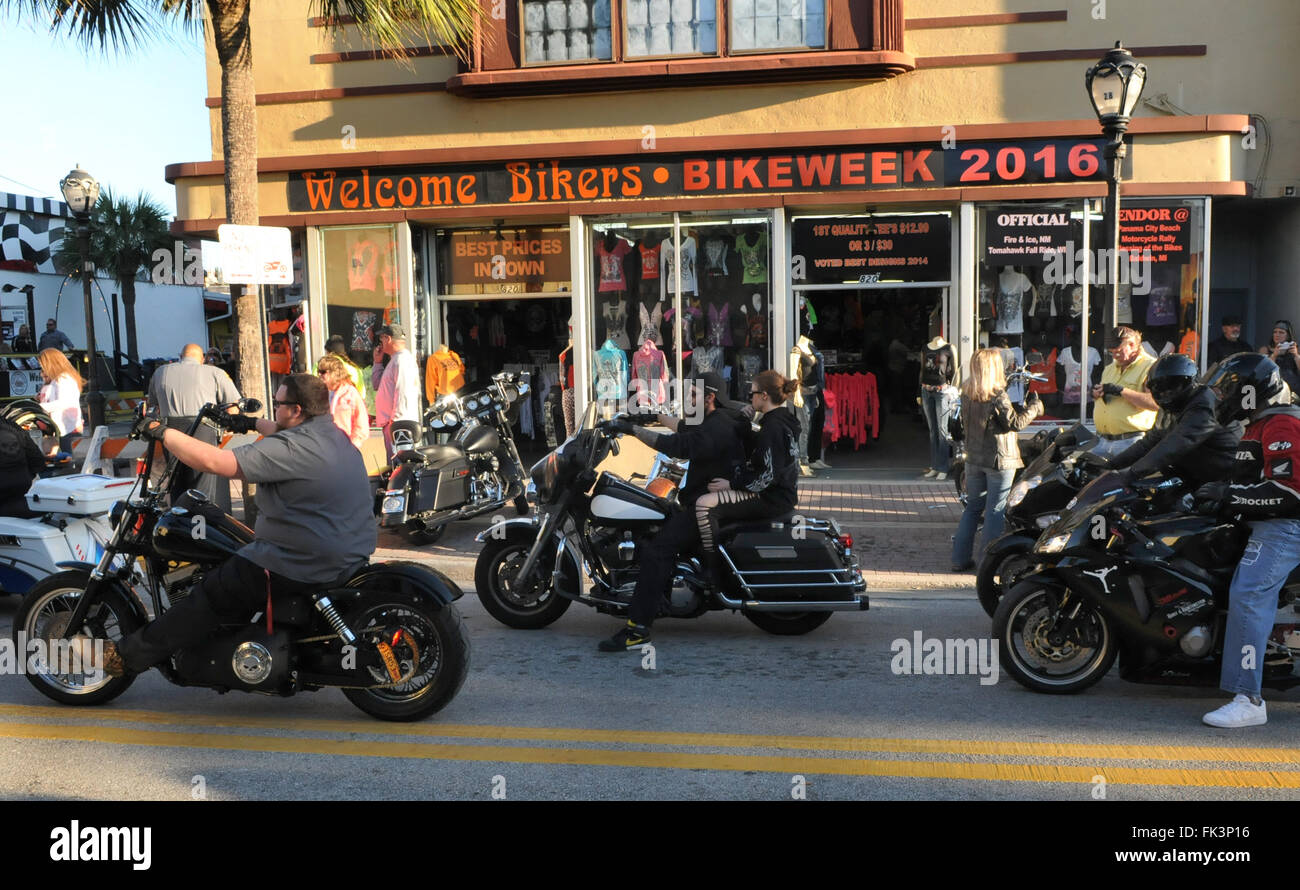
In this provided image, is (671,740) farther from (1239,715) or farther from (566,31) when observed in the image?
(566,31)

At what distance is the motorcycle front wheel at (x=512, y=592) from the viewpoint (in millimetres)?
7605

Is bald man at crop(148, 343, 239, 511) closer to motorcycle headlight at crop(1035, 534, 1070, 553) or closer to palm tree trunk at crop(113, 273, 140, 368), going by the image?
motorcycle headlight at crop(1035, 534, 1070, 553)

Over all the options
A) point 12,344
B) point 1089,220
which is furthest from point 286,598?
point 12,344

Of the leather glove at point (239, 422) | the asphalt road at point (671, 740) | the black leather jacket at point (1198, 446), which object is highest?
the leather glove at point (239, 422)

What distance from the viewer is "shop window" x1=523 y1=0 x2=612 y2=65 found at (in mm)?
Result: 14617

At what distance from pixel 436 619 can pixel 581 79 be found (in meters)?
10.3

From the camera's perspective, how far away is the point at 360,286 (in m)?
15.7

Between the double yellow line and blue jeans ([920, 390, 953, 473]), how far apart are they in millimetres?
8701

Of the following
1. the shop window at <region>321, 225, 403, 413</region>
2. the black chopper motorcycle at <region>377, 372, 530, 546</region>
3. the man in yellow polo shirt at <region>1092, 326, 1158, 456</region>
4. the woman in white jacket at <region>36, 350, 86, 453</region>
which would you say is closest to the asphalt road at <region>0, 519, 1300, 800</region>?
the man in yellow polo shirt at <region>1092, 326, 1158, 456</region>

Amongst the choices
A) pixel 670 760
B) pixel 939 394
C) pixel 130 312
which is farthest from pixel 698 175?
pixel 130 312

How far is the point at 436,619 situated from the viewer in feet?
17.8

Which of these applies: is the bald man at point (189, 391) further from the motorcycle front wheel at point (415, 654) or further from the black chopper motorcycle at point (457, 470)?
the motorcycle front wheel at point (415, 654)

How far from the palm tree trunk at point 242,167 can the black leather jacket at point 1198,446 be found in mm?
7885

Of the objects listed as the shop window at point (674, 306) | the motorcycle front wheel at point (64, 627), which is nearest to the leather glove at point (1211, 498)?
the motorcycle front wheel at point (64, 627)
